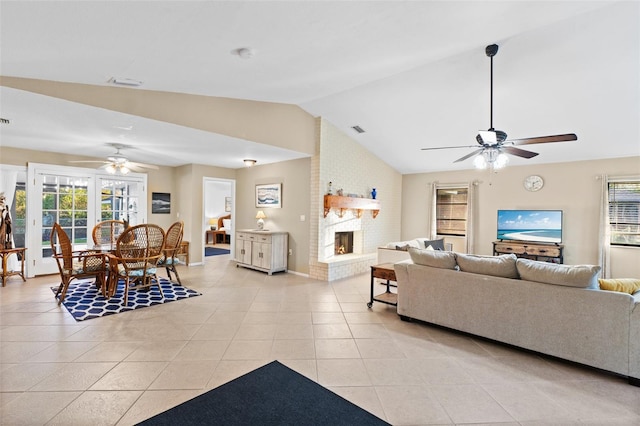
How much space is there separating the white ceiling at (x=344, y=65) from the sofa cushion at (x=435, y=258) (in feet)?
7.29

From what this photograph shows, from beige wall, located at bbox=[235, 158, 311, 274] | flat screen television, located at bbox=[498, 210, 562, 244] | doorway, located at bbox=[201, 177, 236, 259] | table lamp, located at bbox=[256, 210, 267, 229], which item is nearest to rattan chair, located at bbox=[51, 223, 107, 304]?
table lamp, located at bbox=[256, 210, 267, 229]

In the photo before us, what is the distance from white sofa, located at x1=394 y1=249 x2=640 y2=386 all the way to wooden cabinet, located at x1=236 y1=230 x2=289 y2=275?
3085 millimetres

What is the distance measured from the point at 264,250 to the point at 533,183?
5871 mm

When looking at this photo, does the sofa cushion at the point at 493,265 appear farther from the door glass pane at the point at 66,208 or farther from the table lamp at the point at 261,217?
the door glass pane at the point at 66,208

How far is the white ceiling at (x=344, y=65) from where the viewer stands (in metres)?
2.15

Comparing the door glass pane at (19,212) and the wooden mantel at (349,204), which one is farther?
the wooden mantel at (349,204)

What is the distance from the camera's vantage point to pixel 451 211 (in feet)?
25.1

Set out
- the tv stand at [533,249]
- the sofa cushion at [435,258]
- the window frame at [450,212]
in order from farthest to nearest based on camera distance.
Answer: the window frame at [450,212]
the tv stand at [533,249]
the sofa cushion at [435,258]

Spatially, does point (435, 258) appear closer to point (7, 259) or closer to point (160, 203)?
point (160, 203)

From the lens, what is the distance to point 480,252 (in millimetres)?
7062

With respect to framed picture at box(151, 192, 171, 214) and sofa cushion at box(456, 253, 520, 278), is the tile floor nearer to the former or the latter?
sofa cushion at box(456, 253, 520, 278)

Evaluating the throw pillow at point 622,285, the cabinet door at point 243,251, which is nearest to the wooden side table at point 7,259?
the cabinet door at point 243,251

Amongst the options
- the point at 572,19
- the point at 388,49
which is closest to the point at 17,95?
the point at 388,49

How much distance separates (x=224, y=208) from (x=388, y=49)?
961 cm
